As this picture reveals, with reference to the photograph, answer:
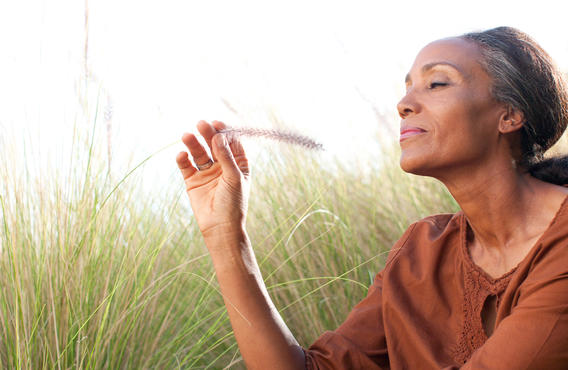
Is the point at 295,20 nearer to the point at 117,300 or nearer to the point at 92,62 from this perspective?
the point at 92,62

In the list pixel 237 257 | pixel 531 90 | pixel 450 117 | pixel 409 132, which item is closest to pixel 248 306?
pixel 237 257

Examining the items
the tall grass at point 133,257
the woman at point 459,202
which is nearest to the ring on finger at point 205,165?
the woman at point 459,202

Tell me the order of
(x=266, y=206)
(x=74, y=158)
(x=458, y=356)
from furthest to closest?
(x=266, y=206)
(x=74, y=158)
(x=458, y=356)

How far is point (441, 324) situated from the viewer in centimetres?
204

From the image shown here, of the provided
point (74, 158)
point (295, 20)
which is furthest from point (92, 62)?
point (295, 20)

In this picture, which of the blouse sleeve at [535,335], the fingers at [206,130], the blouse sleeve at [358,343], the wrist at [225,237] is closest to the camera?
the blouse sleeve at [535,335]

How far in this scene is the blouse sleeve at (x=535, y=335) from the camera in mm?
1590

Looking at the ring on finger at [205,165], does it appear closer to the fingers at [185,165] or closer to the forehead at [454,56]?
the fingers at [185,165]

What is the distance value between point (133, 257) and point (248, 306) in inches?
17.8

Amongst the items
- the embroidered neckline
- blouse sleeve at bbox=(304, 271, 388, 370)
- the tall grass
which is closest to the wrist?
the tall grass

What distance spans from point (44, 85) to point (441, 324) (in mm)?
1610

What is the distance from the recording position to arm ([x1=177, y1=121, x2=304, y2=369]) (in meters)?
1.96

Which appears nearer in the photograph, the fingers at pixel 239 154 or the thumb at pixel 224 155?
the thumb at pixel 224 155

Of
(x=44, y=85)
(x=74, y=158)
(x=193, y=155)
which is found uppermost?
(x=44, y=85)
